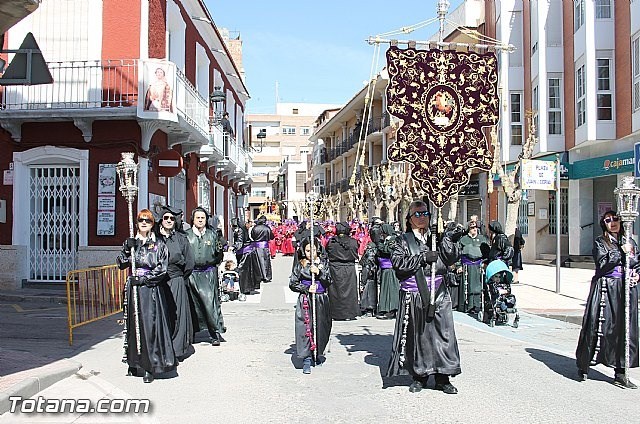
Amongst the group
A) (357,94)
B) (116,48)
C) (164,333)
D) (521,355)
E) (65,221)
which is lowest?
(521,355)

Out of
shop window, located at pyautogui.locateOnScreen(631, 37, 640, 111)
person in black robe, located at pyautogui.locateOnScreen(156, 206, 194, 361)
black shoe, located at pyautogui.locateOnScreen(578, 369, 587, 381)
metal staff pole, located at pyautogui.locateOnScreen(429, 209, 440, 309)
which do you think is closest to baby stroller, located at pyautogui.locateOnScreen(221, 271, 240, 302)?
person in black robe, located at pyautogui.locateOnScreen(156, 206, 194, 361)

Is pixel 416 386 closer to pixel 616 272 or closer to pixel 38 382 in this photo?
pixel 616 272

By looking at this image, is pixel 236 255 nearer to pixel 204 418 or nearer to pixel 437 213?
pixel 437 213

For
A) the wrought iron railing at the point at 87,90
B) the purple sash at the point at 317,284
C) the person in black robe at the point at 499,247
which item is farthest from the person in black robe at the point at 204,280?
the wrought iron railing at the point at 87,90

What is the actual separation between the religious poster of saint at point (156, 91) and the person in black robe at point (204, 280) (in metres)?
5.20

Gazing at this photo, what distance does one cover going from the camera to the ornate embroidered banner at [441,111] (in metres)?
8.31

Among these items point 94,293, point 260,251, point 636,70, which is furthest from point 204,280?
point 636,70

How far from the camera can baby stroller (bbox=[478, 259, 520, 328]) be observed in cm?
1105

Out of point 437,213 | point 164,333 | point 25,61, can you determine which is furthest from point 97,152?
point 437,213

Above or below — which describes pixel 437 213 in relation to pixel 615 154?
below

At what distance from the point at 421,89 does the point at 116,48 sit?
8.81 meters

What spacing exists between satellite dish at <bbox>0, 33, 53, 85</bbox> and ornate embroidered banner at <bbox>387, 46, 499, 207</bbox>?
427 cm

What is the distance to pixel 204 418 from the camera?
589 cm

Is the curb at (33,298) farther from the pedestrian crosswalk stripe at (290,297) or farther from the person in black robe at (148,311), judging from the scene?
the person in black robe at (148,311)
